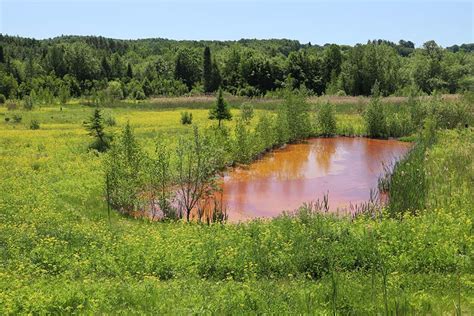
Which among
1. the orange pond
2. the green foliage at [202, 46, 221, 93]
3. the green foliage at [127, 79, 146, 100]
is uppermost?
the green foliage at [202, 46, 221, 93]

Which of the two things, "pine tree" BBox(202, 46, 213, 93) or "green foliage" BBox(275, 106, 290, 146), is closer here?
"green foliage" BBox(275, 106, 290, 146)

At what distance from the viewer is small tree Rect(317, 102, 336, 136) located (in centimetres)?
3628

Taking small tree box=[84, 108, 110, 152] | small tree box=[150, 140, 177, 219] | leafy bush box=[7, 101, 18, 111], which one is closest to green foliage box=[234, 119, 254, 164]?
small tree box=[84, 108, 110, 152]

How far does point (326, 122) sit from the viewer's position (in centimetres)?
3628

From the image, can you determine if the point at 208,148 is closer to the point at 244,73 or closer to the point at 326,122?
the point at 326,122

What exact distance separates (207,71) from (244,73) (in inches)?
256

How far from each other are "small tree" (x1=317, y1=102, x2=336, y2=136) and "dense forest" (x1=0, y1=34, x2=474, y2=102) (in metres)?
14.3

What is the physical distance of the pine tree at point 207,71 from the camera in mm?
85281

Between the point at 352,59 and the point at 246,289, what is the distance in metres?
65.1

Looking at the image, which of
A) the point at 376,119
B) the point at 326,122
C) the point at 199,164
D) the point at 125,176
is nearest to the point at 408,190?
the point at 199,164

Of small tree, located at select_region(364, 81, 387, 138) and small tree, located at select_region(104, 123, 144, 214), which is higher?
small tree, located at select_region(364, 81, 387, 138)

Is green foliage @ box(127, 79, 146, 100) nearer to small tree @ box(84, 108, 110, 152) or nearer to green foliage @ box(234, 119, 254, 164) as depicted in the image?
small tree @ box(84, 108, 110, 152)

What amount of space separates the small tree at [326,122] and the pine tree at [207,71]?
2036 inches

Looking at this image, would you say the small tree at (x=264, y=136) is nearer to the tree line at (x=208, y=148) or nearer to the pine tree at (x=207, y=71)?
the tree line at (x=208, y=148)
